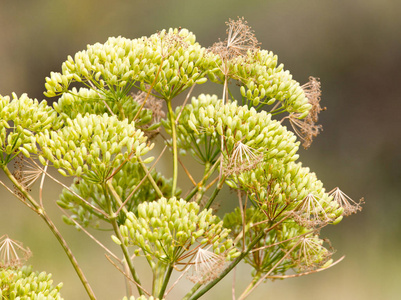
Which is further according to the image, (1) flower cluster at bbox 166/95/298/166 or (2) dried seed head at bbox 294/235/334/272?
(2) dried seed head at bbox 294/235/334/272

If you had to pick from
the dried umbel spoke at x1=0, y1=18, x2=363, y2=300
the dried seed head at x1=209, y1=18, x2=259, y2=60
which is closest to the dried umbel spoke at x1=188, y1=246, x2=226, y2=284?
the dried umbel spoke at x1=0, y1=18, x2=363, y2=300

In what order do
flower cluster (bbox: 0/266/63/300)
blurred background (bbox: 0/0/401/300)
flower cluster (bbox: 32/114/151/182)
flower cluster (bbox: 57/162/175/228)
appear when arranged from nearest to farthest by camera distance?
flower cluster (bbox: 32/114/151/182), flower cluster (bbox: 0/266/63/300), flower cluster (bbox: 57/162/175/228), blurred background (bbox: 0/0/401/300)

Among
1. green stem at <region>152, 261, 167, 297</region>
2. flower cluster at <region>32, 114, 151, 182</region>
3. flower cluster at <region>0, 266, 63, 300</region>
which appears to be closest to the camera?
flower cluster at <region>32, 114, 151, 182</region>

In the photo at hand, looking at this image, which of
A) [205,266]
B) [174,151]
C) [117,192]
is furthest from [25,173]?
[205,266]

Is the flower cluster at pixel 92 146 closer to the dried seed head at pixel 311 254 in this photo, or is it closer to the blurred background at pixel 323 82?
the dried seed head at pixel 311 254

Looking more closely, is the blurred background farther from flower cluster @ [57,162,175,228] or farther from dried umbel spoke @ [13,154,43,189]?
dried umbel spoke @ [13,154,43,189]

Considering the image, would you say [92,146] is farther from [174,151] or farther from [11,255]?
[11,255]

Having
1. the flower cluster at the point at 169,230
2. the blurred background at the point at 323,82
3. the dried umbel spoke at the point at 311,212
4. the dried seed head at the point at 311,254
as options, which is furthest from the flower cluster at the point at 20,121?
the blurred background at the point at 323,82

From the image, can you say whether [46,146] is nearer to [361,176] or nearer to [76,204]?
[76,204]
